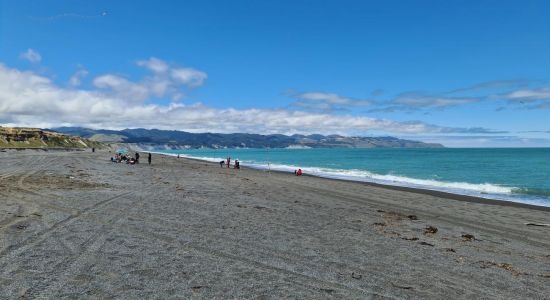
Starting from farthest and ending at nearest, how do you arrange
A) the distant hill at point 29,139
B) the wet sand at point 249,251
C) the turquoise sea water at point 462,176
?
1. the distant hill at point 29,139
2. the turquoise sea water at point 462,176
3. the wet sand at point 249,251

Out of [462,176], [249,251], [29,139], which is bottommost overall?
[249,251]

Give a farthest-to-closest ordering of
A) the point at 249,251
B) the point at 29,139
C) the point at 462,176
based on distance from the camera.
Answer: the point at 29,139 < the point at 462,176 < the point at 249,251

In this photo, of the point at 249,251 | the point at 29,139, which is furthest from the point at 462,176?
the point at 29,139

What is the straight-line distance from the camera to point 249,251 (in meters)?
11.1

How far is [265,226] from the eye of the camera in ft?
48.8

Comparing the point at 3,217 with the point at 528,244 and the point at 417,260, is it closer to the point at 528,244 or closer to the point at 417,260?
the point at 417,260

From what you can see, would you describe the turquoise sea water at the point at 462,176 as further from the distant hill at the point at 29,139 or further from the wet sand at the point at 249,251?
the distant hill at the point at 29,139

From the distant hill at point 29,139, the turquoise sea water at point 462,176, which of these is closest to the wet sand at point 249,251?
the turquoise sea water at point 462,176

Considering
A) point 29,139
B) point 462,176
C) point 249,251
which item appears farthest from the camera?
point 29,139

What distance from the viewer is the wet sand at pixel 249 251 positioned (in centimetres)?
822

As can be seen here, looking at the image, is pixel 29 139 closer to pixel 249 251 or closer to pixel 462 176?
pixel 462 176

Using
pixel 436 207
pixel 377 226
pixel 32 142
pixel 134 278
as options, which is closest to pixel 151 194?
pixel 377 226

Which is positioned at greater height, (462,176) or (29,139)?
(29,139)

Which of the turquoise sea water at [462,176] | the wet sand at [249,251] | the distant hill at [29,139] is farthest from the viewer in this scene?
the distant hill at [29,139]
